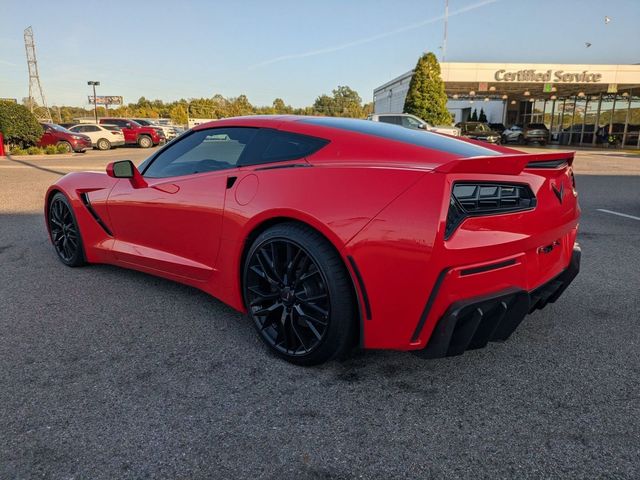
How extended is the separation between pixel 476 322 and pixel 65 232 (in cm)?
374

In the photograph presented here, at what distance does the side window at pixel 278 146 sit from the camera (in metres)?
2.66

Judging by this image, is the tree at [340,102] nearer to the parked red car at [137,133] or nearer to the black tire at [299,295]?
the parked red car at [137,133]

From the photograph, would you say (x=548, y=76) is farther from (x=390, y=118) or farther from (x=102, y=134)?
(x=102, y=134)

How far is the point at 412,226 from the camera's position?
6.95 ft

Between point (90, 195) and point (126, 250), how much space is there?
0.69 meters

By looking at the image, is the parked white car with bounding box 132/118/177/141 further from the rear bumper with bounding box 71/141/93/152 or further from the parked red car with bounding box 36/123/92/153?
the parked red car with bounding box 36/123/92/153

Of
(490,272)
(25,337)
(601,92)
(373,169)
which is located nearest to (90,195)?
(25,337)

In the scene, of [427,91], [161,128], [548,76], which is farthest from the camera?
[548,76]

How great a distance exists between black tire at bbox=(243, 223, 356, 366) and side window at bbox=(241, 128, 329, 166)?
423mm

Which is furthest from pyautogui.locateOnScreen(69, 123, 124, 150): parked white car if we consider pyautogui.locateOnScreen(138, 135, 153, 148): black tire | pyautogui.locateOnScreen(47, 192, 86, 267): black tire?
pyautogui.locateOnScreen(47, 192, 86, 267): black tire

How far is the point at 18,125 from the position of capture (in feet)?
68.6

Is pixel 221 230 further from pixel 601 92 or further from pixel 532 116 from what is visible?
pixel 532 116

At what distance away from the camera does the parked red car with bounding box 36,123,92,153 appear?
71.2 ft

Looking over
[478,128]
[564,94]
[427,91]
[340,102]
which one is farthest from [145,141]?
[340,102]
